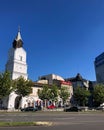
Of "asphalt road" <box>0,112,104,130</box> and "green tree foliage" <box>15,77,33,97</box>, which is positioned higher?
"green tree foliage" <box>15,77,33,97</box>

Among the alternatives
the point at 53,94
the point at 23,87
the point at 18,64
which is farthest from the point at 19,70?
the point at 23,87

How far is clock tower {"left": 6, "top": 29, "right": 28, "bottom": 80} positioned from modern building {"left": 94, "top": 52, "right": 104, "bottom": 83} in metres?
71.5

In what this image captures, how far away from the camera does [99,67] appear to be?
154500mm

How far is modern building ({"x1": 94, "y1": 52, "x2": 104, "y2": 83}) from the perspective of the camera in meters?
151

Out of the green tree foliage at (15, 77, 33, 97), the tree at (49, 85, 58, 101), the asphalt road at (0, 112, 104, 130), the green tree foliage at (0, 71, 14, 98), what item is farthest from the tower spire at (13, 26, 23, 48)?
the asphalt road at (0, 112, 104, 130)

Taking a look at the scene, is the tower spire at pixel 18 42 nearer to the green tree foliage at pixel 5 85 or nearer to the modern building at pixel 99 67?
the green tree foliage at pixel 5 85

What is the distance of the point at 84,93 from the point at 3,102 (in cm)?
3682

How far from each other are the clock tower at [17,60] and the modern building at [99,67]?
235ft

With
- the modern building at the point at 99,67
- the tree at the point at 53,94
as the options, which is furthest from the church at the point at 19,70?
the modern building at the point at 99,67

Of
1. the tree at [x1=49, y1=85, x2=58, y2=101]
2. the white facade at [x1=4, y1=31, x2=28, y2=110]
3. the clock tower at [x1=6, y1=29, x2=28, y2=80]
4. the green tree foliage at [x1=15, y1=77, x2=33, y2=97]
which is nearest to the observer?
the green tree foliage at [x1=15, y1=77, x2=33, y2=97]

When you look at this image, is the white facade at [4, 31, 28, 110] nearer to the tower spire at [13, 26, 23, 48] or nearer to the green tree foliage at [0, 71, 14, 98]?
the tower spire at [13, 26, 23, 48]

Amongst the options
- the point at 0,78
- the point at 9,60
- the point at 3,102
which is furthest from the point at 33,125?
the point at 9,60

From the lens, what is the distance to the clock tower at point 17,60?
95625 mm

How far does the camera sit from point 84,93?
3600 inches
